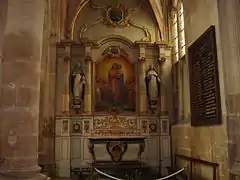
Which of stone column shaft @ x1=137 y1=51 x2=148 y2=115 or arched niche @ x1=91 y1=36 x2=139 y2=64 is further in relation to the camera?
arched niche @ x1=91 y1=36 x2=139 y2=64

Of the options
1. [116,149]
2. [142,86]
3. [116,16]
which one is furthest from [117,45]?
[116,149]

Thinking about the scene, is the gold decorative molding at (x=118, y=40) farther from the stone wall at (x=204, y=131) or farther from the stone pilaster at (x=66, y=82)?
the stone wall at (x=204, y=131)

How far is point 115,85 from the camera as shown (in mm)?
11727

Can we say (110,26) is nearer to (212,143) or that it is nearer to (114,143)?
(114,143)

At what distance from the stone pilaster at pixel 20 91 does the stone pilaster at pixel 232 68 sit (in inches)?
139

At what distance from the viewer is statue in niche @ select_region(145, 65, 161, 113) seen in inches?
447

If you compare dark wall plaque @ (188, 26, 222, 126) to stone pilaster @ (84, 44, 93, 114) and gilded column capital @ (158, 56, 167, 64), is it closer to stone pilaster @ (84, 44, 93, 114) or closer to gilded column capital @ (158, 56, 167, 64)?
gilded column capital @ (158, 56, 167, 64)

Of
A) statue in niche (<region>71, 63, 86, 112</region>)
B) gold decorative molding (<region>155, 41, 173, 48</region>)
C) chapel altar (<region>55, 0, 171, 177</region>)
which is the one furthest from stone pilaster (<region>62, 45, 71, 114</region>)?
gold decorative molding (<region>155, 41, 173, 48</region>)

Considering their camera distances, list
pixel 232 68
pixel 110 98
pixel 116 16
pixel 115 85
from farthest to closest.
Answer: pixel 116 16
pixel 115 85
pixel 110 98
pixel 232 68

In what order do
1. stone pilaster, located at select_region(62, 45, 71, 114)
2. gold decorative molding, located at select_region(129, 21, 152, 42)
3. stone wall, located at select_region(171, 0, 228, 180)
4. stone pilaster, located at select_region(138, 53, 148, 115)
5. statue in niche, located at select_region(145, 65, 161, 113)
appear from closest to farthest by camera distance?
stone wall, located at select_region(171, 0, 228, 180) < stone pilaster, located at select_region(62, 45, 71, 114) < statue in niche, located at select_region(145, 65, 161, 113) < stone pilaster, located at select_region(138, 53, 148, 115) < gold decorative molding, located at select_region(129, 21, 152, 42)

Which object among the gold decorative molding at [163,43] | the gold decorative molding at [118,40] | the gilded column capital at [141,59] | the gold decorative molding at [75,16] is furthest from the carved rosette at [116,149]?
the gold decorative molding at [75,16]

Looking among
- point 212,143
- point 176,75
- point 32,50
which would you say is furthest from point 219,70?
point 176,75

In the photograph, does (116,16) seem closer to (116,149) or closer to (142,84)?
(142,84)

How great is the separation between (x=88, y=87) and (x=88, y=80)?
27cm
